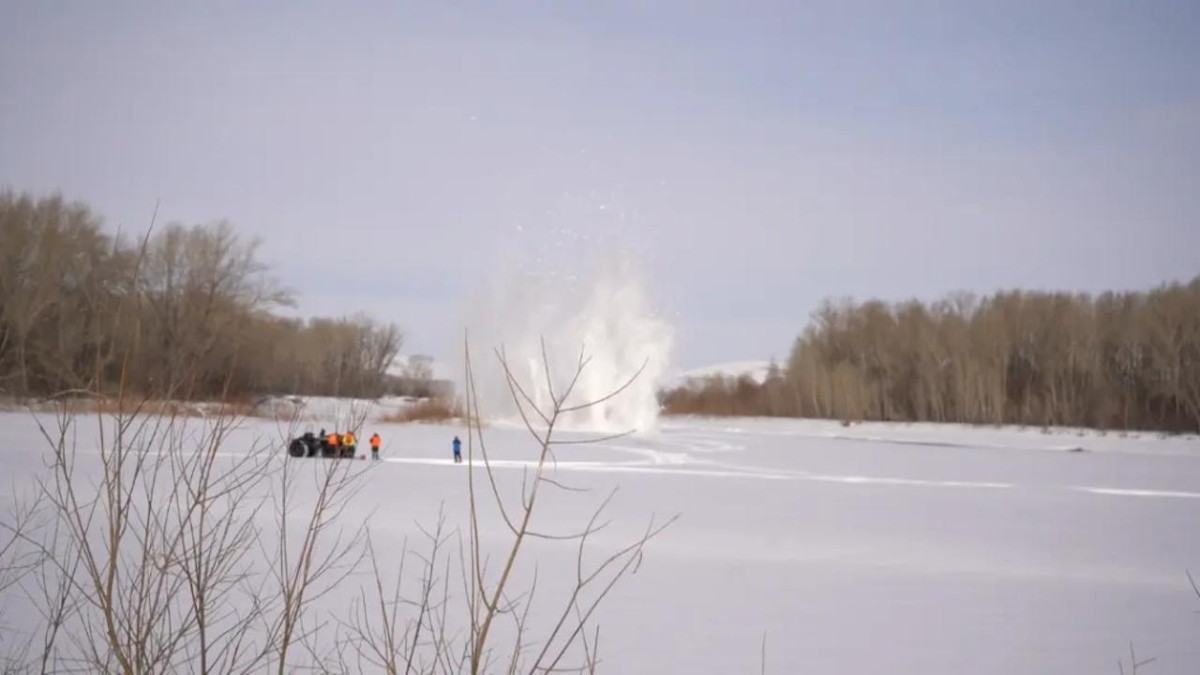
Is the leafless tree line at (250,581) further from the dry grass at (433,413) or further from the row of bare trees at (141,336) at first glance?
the dry grass at (433,413)

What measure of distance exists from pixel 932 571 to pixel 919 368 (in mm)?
40251

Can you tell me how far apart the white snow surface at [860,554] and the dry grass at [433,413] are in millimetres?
10412

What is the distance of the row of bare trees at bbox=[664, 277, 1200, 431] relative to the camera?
2684 centimetres

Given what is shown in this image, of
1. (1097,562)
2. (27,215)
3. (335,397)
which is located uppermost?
(27,215)

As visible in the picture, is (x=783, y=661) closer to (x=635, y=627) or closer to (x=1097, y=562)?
(x=635, y=627)

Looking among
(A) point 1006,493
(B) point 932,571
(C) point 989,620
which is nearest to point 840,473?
(A) point 1006,493

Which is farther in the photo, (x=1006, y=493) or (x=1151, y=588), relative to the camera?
(x=1006, y=493)

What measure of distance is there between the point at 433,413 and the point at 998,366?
23488 millimetres

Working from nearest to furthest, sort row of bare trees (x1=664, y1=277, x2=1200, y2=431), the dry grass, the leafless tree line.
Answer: the leafless tree line → row of bare trees (x1=664, y1=277, x2=1200, y2=431) → the dry grass

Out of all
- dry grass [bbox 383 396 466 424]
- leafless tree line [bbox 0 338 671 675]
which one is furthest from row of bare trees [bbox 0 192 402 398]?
dry grass [bbox 383 396 466 424]

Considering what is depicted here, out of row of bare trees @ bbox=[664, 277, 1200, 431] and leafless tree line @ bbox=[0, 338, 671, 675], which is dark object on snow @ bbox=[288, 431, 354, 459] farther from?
row of bare trees @ bbox=[664, 277, 1200, 431]

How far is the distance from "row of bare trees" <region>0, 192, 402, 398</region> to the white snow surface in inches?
14.6

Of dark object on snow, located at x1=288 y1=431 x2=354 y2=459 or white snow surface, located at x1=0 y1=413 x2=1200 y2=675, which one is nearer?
dark object on snow, located at x1=288 y1=431 x2=354 y2=459

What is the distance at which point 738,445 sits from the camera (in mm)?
28188
